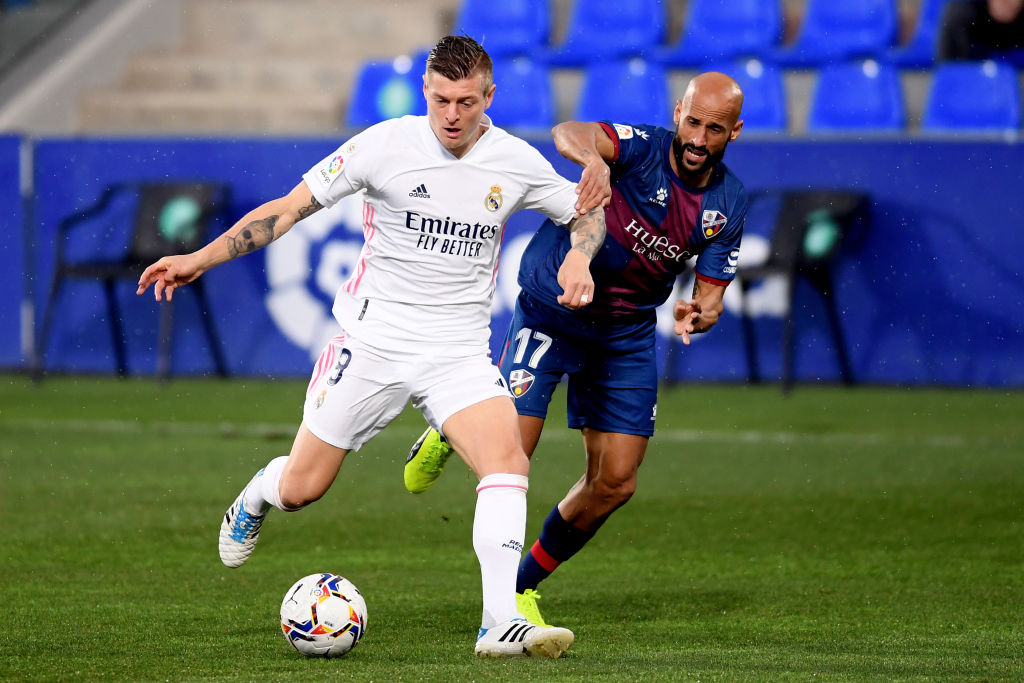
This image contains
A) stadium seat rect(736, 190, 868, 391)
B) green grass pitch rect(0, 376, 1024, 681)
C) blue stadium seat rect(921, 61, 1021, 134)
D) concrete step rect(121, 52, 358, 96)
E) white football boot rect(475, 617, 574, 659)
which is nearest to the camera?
white football boot rect(475, 617, 574, 659)

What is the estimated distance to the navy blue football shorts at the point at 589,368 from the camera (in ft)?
18.2

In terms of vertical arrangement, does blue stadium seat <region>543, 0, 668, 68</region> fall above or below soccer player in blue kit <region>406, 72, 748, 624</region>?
below

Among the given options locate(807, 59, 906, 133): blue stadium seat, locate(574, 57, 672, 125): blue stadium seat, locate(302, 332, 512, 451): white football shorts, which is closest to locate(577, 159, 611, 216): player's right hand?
locate(302, 332, 512, 451): white football shorts

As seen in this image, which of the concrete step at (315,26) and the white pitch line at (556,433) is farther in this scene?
the concrete step at (315,26)

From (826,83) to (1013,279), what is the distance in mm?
3432

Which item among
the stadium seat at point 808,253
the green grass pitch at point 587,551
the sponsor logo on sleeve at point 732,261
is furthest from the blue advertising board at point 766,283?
the sponsor logo on sleeve at point 732,261

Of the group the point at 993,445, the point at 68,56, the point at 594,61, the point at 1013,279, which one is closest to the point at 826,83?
Result: the point at 594,61

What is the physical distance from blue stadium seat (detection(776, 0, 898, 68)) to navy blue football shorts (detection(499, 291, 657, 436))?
32.1 feet

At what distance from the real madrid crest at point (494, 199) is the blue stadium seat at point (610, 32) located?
1071 centimetres

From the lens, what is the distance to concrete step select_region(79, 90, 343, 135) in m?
15.8

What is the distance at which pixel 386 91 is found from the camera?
593 inches

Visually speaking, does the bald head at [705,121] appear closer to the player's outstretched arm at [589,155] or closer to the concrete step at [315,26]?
Result: the player's outstretched arm at [589,155]

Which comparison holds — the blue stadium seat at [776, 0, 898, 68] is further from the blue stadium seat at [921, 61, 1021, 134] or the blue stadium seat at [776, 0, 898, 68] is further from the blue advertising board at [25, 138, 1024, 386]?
the blue advertising board at [25, 138, 1024, 386]

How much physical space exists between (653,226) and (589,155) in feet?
1.50
